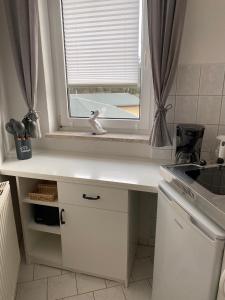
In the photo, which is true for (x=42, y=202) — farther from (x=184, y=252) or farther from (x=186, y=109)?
(x=186, y=109)

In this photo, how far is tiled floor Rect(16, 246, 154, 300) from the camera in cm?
152

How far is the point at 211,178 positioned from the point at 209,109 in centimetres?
60

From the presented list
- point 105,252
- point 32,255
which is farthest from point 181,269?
point 32,255

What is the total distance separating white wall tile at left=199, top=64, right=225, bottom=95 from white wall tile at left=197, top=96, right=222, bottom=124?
0.13ft

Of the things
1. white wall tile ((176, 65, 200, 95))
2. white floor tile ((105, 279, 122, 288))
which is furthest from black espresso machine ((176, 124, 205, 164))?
white floor tile ((105, 279, 122, 288))

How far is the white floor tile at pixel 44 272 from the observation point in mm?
1680

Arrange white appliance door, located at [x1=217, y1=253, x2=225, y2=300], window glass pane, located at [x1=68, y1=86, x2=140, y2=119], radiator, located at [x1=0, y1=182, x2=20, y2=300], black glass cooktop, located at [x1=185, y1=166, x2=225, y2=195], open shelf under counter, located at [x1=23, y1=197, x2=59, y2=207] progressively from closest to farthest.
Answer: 1. white appliance door, located at [x1=217, y1=253, x2=225, y2=300]
2. black glass cooktop, located at [x1=185, y1=166, x2=225, y2=195]
3. radiator, located at [x1=0, y1=182, x2=20, y2=300]
4. open shelf under counter, located at [x1=23, y1=197, x2=59, y2=207]
5. window glass pane, located at [x1=68, y1=86, x2=140, y2=119]

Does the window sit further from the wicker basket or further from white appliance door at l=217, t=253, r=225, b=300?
white appliance door at l=217, t=253, r=225, b=300

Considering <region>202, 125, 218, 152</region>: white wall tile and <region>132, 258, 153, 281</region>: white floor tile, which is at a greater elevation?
<region>202, 125, 218, 152</region>: white wall tile

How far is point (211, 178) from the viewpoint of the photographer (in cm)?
110

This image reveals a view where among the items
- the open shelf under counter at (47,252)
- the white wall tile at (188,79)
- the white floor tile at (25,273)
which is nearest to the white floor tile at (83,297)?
the open shelf under counter at (47,252)

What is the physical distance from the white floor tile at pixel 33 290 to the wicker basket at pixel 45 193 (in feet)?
1.97

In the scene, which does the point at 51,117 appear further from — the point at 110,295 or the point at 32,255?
the point at 110,295

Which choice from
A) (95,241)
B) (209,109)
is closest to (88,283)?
(95,241)
